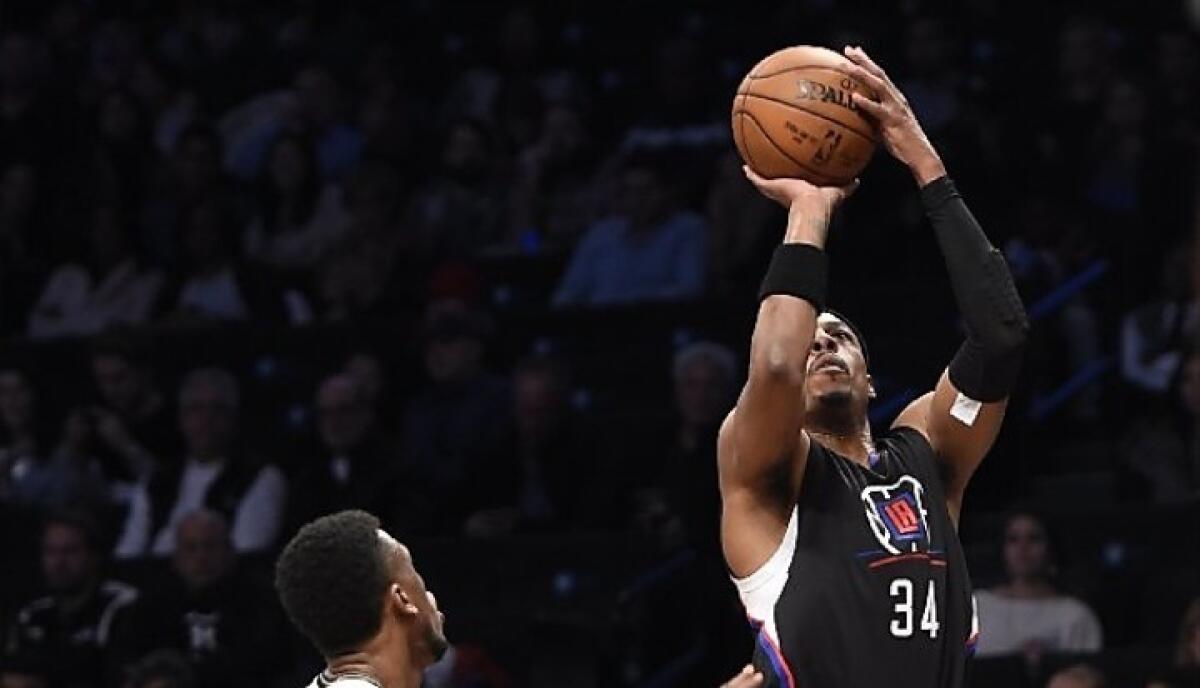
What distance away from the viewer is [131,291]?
13609mm

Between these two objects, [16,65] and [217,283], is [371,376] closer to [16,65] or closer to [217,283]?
[217,283]

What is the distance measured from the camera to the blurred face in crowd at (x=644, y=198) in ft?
39.8

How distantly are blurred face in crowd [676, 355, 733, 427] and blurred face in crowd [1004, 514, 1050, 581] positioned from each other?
1.52 meters

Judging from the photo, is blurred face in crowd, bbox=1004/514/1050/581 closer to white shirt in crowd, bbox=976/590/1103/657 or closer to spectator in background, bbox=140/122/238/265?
white shirt in crowd, bbox=976/590/1103/657

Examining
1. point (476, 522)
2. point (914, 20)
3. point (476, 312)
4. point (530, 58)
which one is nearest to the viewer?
point (476, 522)

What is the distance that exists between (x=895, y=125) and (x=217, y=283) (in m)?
8.26

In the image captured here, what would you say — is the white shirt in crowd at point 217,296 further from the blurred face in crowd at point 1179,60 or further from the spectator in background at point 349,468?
the blurred face in crowd at point 1179,60

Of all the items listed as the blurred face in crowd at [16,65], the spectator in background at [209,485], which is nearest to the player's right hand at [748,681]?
the spectator in background at [209,485]

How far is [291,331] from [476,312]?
1.16 meters

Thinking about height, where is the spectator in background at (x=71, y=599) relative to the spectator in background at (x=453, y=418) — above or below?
below

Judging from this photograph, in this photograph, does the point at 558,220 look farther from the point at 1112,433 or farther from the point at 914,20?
the point at 1112,433

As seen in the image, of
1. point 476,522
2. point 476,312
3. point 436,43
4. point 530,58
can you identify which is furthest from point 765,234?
point 436,43

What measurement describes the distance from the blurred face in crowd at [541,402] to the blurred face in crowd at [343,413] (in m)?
0.76

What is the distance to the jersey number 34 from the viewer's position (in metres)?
5.20
